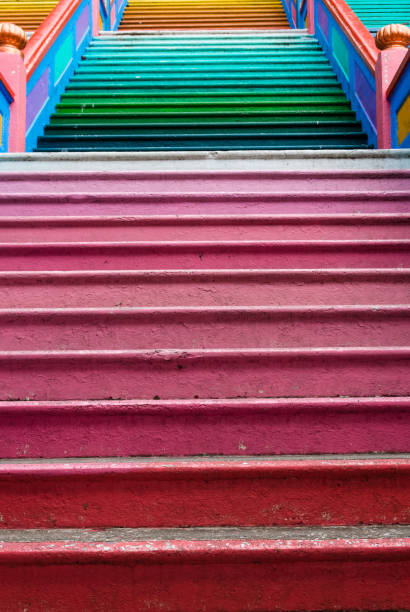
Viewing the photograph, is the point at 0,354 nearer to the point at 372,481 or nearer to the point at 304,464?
the point at 304,464

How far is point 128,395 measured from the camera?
148cm

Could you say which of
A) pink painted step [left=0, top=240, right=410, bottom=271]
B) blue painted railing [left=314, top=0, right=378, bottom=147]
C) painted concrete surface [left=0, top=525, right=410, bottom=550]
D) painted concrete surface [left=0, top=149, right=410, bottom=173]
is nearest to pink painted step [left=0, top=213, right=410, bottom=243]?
pink painted step [left=0, top=240, right=410, bottom=271]

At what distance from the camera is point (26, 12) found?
19.6 ft

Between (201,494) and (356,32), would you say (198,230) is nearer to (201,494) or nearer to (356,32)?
(201,494)

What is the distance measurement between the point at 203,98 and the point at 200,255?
231 cm

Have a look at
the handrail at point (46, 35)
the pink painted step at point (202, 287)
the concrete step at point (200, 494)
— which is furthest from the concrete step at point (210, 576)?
the handrail at point (46, 35)

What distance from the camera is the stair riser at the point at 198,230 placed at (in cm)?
206

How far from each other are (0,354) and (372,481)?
1029 millimetres

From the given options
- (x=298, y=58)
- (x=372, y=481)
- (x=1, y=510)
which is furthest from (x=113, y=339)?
(x=298, y=58)

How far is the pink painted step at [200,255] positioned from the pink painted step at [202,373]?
0.51 metres

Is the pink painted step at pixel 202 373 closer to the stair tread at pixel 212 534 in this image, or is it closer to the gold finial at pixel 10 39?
the stair tread at pixel 212 534

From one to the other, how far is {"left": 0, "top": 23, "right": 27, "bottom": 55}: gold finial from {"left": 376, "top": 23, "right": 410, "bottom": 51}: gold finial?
2072 millimetres

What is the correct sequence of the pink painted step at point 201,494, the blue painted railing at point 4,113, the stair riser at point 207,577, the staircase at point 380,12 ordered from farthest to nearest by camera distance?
the staircase at point 380,12 < the blue painted railing at point 4,113 < the pink painted step at point 201,494 < the stair riser at point 207,577

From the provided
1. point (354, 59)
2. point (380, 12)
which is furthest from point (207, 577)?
point (380, 12)
